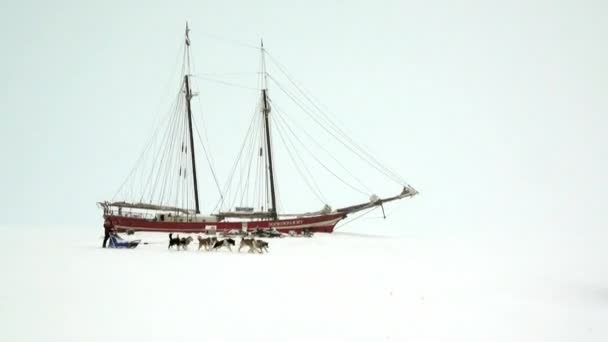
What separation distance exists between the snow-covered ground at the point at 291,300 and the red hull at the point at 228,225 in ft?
71.0

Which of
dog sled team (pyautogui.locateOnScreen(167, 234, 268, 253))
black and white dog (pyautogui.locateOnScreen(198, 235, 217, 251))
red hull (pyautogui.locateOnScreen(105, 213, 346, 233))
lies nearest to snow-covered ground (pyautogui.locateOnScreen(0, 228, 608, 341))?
dog sled team (pyautogui.locateOnScreen(167, 234, 268, 253))

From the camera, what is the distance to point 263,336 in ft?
33.9

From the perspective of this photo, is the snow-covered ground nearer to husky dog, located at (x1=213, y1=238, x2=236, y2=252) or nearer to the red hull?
husky dog, located at (x1=213, y1=238, x2=236, y2=252)

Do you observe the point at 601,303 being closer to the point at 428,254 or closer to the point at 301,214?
the point at 428,254

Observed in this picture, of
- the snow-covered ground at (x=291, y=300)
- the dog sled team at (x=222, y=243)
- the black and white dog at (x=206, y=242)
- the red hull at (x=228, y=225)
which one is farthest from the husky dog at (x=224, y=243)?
the red hull at (x=228, y=225)

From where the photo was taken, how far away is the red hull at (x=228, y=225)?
45.1 meters

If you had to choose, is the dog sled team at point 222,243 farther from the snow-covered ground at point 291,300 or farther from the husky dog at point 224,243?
the snow-covered ground at point 291,300

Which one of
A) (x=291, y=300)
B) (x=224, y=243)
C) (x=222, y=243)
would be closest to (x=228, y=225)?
(x=224, y=243)

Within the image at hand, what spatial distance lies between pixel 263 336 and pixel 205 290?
195 inches

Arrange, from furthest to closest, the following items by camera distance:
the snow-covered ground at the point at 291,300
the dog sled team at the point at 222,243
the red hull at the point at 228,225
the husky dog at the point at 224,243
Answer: the red hull at the point at 228,225 → the husky dog at the point at 224,243 → the dog sled team at the point at 222,243 → the snow-covered ground at the point at 291,300

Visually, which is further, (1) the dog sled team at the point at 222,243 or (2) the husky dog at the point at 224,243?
(2) the husky dog at the point at 224,243

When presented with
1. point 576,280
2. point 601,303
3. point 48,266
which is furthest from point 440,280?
point 48,266

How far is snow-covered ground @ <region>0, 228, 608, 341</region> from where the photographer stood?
10727 millimetres

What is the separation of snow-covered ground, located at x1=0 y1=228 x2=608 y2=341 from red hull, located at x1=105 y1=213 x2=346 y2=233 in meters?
21.6
